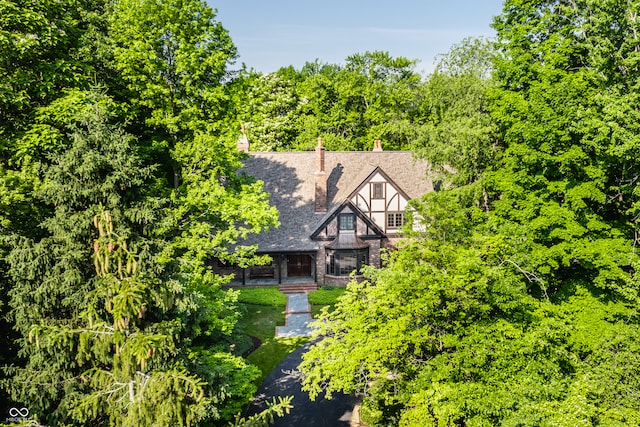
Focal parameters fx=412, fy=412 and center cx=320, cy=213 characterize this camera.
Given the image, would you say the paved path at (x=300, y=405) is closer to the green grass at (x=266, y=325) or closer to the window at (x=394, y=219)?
the green grass at (x=266, y=325)

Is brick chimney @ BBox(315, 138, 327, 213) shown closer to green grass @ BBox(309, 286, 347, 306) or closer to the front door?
the front door


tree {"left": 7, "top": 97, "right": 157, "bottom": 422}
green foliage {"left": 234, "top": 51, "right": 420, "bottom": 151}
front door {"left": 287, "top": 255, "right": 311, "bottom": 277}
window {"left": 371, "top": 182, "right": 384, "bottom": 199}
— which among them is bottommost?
front door {"left": 287, "top": 255, "right": 311, "bottom": 277}

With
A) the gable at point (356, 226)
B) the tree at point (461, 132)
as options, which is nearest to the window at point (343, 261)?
the gable at point (356, 226)

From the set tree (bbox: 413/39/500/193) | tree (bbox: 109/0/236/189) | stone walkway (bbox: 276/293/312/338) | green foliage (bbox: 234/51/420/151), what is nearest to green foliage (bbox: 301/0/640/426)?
tree (bbox: 413/39/500/193)

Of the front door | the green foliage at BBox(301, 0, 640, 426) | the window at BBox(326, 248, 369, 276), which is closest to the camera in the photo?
the green foliage at BBox(301, 0, 640, 426)

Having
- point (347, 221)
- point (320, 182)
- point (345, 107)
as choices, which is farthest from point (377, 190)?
point (345, 107)

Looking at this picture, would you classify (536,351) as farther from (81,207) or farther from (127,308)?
(81,207)
